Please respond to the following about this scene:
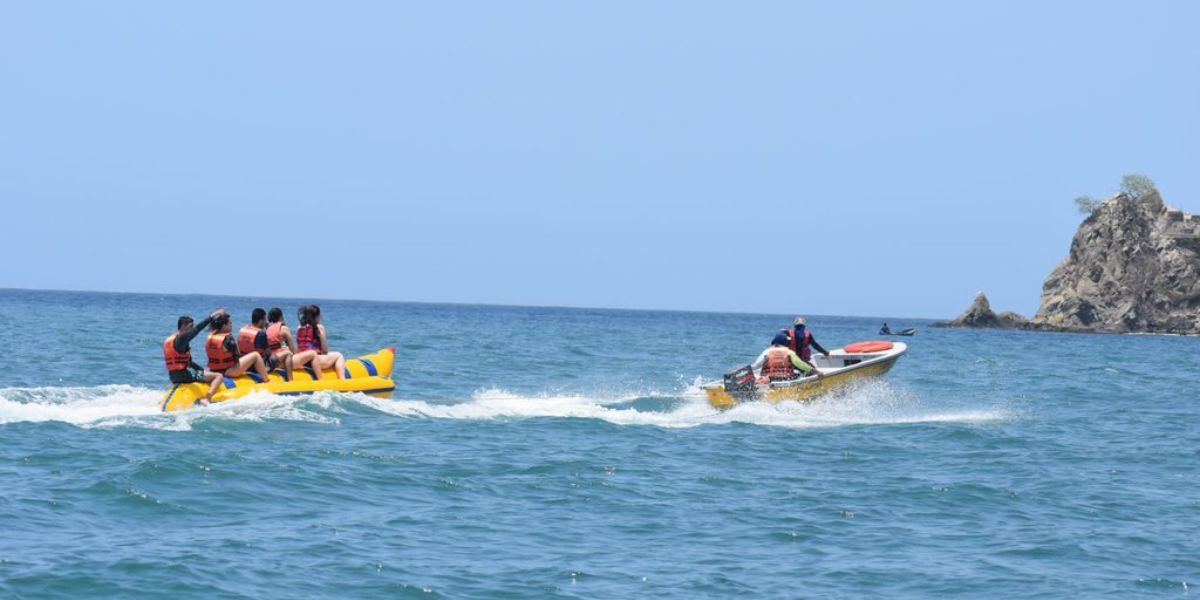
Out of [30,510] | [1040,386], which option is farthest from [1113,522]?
[1040,386]

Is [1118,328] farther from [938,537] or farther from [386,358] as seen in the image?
[938,537]

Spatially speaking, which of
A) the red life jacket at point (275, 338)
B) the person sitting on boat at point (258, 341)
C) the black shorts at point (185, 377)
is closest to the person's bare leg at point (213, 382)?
the black shorts at point (185, 377)

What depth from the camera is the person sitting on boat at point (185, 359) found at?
54.7 feet

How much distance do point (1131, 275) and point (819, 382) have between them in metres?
77.7

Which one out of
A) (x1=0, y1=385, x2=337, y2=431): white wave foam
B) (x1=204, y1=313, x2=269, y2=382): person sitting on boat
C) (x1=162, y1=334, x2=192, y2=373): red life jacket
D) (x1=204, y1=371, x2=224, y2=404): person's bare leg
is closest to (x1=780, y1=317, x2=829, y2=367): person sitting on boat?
(x1=0, y1=385, x2=337, y2=431): white wave foam

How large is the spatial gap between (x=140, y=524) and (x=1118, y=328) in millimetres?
86803

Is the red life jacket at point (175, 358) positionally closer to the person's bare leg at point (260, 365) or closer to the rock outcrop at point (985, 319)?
the person's bare leg at point (260, 365)

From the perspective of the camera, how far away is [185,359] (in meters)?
17.2

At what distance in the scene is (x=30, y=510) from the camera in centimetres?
1100

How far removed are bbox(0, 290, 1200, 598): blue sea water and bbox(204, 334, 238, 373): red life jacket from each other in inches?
26.7

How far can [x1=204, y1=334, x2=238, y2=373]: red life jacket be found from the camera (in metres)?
17.5

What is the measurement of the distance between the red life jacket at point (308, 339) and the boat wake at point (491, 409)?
1131 mm

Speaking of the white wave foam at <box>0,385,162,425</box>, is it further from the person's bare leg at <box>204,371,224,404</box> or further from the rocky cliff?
the rocky cliff

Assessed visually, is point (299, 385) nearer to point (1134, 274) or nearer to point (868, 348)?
point (868, 348)
